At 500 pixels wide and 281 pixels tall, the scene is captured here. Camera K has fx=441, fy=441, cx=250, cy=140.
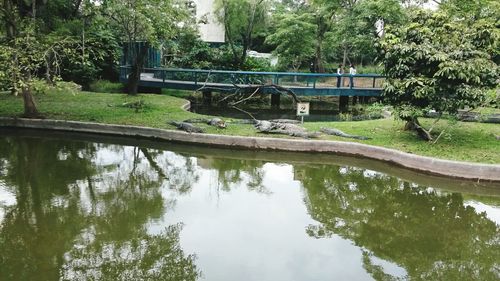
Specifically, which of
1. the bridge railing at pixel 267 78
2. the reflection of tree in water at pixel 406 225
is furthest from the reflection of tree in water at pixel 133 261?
the bridge railing at pixel 267 78

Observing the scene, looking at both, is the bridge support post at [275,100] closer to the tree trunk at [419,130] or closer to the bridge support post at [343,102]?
the bridge support post at [343,102]

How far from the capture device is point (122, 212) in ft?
27.3

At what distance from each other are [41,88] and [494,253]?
1188 cm

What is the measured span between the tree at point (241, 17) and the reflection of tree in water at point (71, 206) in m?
15.8

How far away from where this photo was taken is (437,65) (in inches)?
468

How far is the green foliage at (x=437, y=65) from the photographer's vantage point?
11477 mm

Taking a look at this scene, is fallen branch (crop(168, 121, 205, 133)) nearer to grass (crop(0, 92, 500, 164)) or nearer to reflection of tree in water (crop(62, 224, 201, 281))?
grass (crop(0, 92, 500, 164))

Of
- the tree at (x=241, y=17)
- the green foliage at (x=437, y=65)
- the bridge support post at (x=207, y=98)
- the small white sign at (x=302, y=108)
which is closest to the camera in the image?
the green foliage at (x=437, y=65)

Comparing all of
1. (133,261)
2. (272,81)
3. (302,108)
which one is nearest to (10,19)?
(302,108)

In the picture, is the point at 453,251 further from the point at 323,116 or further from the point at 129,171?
the point at 323,116

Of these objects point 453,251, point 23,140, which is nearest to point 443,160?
point 453,251

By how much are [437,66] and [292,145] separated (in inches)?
178

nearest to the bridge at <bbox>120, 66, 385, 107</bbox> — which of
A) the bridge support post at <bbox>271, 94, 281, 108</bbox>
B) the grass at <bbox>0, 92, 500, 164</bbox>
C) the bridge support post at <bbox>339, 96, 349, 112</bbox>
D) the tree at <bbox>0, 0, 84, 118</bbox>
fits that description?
the bridge support post at <bbox>339, 96, 349, 112</bbox>

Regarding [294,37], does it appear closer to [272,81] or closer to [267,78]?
[267,78]
